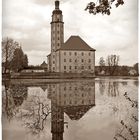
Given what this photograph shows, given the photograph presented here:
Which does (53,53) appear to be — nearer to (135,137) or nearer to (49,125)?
(49,125)

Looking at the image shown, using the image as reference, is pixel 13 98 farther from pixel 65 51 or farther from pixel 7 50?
pixel 65 51

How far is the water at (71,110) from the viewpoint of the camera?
6.63 ft

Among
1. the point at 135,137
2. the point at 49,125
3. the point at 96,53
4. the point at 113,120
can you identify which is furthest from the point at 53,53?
the point at 135,137

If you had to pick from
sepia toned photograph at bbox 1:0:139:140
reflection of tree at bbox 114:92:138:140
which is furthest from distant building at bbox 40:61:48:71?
reflection of tree at bbox 114:92:138:140

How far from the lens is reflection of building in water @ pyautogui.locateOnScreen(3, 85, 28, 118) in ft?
6.66

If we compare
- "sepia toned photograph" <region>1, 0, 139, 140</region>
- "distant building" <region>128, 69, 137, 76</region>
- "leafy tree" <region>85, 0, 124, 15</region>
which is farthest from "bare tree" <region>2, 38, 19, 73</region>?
"distant building" <region>128, 69, 137, 76</region>

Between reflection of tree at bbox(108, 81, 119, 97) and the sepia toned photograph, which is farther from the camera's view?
reflection of tree at bbox(108, 81, 119, 97)

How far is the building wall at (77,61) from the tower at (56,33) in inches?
1.8

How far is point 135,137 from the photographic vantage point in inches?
83.3

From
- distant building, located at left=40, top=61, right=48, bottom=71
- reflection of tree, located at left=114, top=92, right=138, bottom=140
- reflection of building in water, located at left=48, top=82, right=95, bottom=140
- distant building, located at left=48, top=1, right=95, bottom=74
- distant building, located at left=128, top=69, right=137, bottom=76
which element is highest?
distant building, located at left=48, top=1, right=95, bottom=74

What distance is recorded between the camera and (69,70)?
213 centimetres

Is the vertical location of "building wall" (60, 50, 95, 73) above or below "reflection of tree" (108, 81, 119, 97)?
above

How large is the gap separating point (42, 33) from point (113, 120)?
2.43ft

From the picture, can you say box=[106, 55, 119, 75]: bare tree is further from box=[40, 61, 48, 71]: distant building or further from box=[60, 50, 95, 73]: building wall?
box=[40, 61, 48, 71]: distant building
